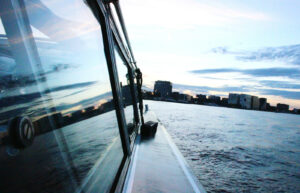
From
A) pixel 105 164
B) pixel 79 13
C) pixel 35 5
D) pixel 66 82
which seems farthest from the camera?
pixel 105 164

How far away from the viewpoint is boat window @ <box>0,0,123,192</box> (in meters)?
0.48

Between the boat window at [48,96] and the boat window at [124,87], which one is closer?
the boat window at [48,96]

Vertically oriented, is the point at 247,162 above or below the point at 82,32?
below

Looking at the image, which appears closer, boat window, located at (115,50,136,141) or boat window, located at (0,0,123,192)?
boat window, located at (0,0,123,192)

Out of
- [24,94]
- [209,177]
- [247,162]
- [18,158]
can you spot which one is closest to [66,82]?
[24,94]

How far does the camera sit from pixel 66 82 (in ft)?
3.09

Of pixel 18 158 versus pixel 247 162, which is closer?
pixel 18 158

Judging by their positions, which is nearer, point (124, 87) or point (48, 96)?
point (48, 96)

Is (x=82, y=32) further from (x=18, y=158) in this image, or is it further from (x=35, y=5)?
(x=18, y=158)

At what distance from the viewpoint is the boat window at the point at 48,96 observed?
484 millimetres

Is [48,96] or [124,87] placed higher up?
[124,87]

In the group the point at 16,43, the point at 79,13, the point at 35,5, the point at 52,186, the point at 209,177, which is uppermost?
the point at 79,13

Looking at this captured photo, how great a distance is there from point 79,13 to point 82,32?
150 mm

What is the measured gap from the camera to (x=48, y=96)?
697mm
